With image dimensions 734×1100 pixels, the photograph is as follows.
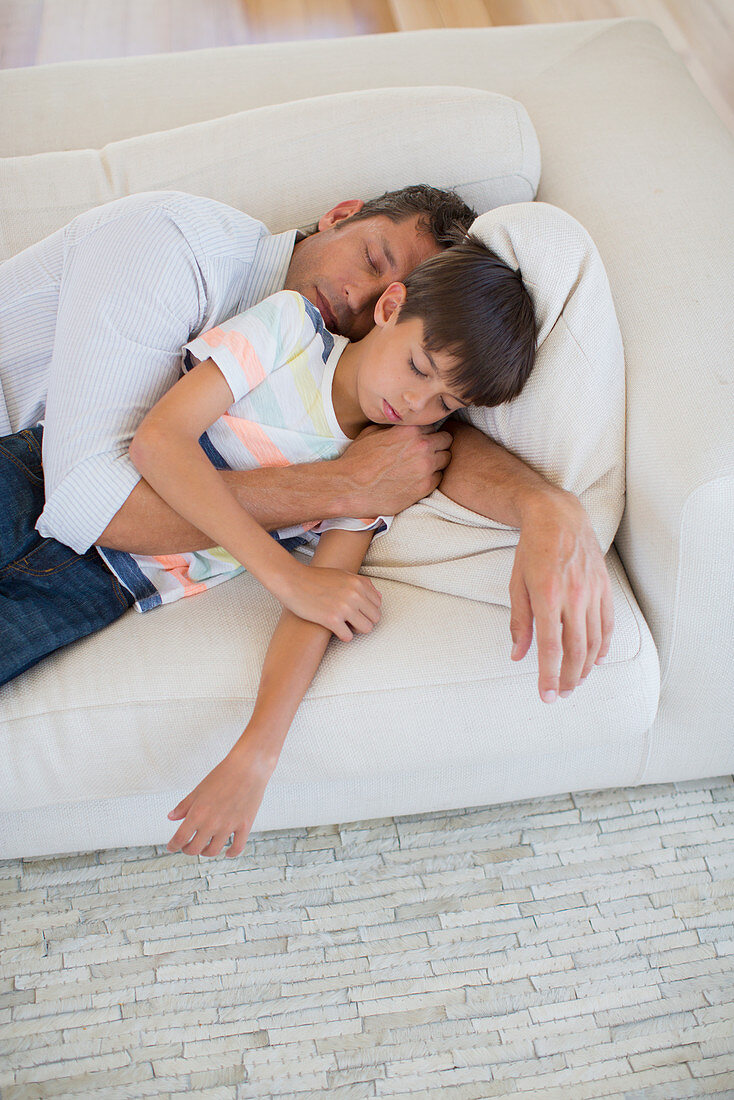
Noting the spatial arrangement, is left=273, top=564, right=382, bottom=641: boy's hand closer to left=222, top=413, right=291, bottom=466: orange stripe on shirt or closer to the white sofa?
the white sofa

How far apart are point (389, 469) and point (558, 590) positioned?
1.11ft

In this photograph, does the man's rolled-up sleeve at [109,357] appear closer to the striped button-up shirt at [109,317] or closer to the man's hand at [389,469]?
the striped button-up shirt at [109,317]

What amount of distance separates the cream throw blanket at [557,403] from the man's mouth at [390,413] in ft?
0.55

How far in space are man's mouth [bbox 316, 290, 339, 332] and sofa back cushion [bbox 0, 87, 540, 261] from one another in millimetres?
218

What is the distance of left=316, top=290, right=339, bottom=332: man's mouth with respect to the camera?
1.39 metres

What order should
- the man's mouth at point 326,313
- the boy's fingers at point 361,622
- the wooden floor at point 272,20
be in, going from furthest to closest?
the wooden floor at point 272,20 → the man's mouth at point 326,313 → the boy's fingers at point 361,622

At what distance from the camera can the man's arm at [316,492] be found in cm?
121

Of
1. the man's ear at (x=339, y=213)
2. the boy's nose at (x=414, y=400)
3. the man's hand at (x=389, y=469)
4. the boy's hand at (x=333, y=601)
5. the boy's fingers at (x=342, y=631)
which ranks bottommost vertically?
the boy's fingers at (x=342, y=631)

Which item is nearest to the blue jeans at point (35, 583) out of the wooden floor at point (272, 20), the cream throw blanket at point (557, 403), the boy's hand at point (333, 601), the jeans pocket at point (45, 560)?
the jeans pocket at point (45, 560)

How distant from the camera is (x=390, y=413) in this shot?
4.15ft

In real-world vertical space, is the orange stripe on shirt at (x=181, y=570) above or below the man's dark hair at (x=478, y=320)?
below

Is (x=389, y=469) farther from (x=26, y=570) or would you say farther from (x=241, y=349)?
(x=26, y=570)

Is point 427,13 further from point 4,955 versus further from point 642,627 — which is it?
point 4,955

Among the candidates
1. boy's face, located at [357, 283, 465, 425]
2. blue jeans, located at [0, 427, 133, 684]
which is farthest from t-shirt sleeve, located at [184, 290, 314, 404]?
blue jeans, located at [0, 427, 133, 684]
